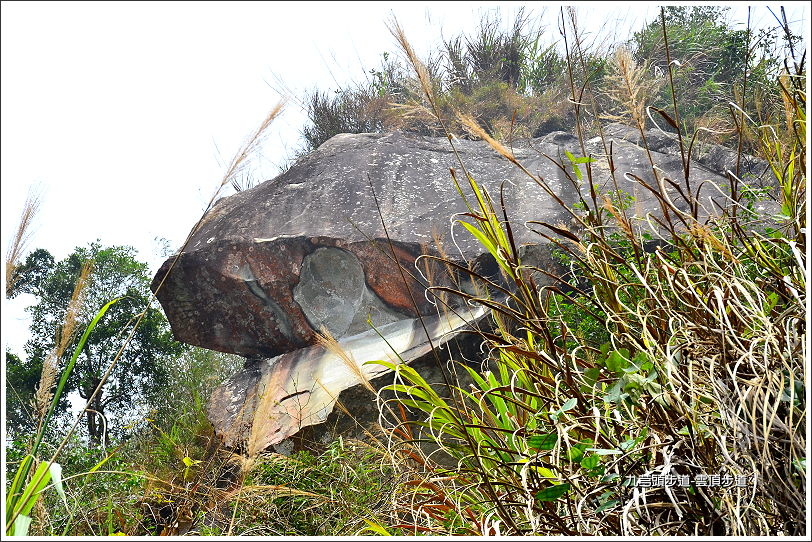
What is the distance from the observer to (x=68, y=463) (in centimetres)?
230

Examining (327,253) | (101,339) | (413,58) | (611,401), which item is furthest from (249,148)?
(101,339)

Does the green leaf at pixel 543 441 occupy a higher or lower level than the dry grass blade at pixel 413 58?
lower

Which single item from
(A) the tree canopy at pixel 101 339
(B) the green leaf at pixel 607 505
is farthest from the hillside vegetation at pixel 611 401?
(A) the tree canopy at pixel 101 339

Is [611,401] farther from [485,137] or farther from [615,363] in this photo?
[485,137]

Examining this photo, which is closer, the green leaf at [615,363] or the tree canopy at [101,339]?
the green leaf at [615,363]

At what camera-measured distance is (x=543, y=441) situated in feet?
2.72

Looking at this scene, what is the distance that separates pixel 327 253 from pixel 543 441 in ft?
6.39

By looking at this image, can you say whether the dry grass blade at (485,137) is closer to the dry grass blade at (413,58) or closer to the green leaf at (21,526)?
the dry grass blade at (413,58)

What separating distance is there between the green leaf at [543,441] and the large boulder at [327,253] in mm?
1597

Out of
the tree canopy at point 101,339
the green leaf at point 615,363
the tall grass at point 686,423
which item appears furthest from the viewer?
the tree canopy at point 101,339

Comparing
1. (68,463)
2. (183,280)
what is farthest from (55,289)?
(68,463)

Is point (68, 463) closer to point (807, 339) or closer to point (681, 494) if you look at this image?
point (681, 494)

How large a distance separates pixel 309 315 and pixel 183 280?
0.52 m

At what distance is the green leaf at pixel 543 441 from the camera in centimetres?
83
